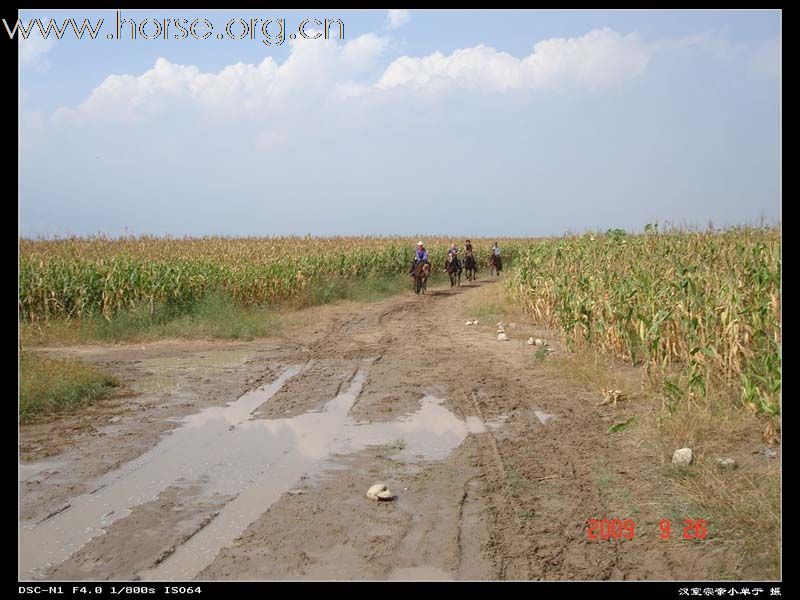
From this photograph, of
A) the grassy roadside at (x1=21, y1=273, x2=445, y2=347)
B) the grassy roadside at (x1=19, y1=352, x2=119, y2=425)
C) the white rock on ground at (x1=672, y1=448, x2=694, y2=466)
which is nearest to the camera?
the white rock on ground at (x1=672, y1=448, x2=694, y2=466)

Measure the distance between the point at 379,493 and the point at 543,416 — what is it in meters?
3.50

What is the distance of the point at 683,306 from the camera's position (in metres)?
9.07

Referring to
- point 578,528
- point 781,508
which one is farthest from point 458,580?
point 781,508

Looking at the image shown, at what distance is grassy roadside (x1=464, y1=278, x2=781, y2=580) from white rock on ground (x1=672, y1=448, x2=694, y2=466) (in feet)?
0.24

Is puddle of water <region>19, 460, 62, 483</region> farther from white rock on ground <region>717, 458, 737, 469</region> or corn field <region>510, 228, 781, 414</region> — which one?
corn field <region>510, 228, 781, 414</region>

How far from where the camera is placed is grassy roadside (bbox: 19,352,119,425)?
880 centimetres

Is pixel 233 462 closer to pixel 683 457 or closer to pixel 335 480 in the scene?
pixel 335 480

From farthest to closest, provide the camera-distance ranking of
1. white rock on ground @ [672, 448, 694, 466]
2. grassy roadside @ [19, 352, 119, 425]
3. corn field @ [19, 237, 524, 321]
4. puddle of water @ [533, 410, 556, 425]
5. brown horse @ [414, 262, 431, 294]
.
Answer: brown horse @ [414, 262, 431, 294]
corn field @ [19, 237, 524, 321]
grassy roadside @ [19, 352, 119, 425]
puddle of water @ [533, 410, 556, 425]
white rock on ground @ [672, 448, 694, 466]

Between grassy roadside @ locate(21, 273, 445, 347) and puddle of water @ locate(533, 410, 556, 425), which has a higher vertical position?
grassy roadside @ locate(21, 273, 445, 347)

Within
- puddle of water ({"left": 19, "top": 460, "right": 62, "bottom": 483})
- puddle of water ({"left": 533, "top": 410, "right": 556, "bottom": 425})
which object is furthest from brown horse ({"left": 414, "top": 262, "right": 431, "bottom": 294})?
puddle of water ({"left": 19, "top": 460, "right": 62, "bottom": 483})

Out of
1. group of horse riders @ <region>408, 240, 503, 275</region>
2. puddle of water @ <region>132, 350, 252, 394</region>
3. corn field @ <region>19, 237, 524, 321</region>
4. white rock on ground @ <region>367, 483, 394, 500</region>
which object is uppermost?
group of horse riders @ <region>408, 240, 503, 275</region>

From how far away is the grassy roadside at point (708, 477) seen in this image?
455 cm

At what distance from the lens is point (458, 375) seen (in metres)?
11.1
